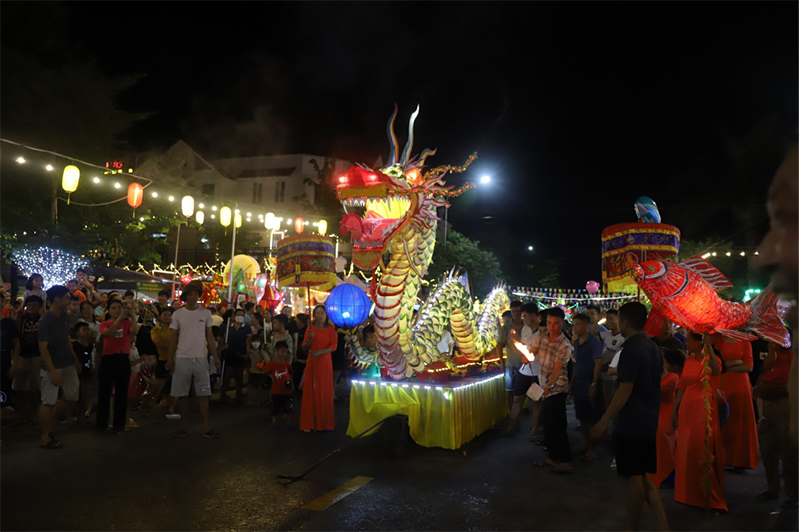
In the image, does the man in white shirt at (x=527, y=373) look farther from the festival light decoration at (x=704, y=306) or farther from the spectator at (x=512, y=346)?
the festival light decoration at (x=704, y=306)

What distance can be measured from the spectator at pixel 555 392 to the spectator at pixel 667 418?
90cm

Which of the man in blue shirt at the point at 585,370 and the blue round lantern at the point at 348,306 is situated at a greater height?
the blue round lantern at the point at 348,306

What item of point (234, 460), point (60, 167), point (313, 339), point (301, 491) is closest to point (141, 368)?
point (313, 339)

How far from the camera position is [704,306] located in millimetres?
4871

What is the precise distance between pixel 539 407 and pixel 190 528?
4925mm

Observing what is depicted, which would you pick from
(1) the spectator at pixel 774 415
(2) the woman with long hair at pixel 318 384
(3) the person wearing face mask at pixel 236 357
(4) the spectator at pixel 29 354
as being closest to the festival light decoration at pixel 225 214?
(3) the person wearing face mask at pixel 236 357

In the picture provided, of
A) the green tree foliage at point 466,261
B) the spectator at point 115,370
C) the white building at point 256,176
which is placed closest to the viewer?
the spectator at point 115,370

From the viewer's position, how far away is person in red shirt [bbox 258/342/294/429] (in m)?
8.20

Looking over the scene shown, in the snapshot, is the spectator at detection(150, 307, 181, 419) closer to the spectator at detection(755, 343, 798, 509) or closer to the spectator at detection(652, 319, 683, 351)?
the spectator at detection(652, 319, 683, 351)

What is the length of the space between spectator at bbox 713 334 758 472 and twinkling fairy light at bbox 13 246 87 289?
15.8 metres

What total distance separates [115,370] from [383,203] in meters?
4.08

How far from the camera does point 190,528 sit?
4.23 meters

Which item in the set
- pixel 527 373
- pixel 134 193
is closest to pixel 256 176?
pixel 134 193

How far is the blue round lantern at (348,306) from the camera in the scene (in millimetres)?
10031
